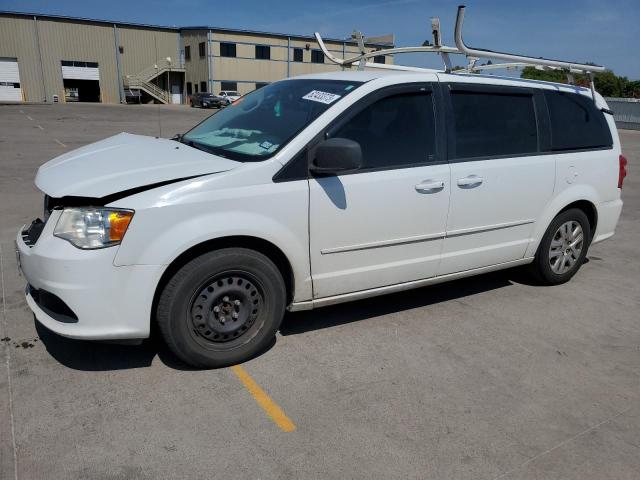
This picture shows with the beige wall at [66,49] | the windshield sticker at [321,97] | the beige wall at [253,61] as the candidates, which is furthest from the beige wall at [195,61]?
the windshield sticker at [321,97]

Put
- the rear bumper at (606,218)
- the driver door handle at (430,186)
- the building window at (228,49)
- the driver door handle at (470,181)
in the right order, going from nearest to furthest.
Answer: the driver door handle at (430,186) < the driver door handle at (470,181) < the rear bumper at (606,218) < the building window at (228,49)

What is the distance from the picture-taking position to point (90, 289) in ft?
9.52

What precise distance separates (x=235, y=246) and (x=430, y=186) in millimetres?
1485

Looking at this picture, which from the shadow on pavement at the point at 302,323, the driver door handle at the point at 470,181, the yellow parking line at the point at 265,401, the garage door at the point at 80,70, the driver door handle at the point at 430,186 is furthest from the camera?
the garage door at the point at 80,70

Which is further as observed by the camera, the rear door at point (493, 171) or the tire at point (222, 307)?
the rear door at point (493, 171)

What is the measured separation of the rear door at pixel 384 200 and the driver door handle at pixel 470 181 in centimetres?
14

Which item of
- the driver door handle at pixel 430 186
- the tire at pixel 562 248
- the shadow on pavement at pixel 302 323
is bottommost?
the shadow on pavement at pixel 302 323

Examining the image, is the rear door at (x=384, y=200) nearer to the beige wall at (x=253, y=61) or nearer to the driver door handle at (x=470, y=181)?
the driver door handle at (x=470, y=181)

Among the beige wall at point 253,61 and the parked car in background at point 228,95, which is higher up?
the beige wall at point 253,61

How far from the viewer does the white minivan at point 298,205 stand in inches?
117

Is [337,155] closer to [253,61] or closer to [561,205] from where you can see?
[561,205]

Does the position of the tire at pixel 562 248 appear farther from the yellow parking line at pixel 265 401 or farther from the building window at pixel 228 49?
the building window at pixel 228 49

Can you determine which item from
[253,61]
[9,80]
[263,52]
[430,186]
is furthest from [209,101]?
[430,186]

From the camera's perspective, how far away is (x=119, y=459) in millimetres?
2529
